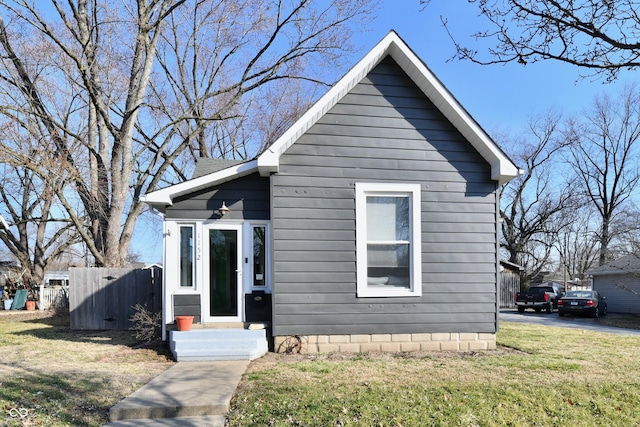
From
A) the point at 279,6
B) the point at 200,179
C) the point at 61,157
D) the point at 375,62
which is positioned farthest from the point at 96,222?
the point at 375,62

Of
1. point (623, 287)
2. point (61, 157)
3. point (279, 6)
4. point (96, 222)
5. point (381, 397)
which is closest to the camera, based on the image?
point (381, 397)

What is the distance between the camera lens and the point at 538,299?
71.4 feet

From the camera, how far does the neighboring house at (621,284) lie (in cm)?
2119

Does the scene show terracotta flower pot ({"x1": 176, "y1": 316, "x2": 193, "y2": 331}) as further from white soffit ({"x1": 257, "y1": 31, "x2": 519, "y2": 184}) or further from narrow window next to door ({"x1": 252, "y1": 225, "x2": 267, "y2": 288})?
white soffit ({"x1": 257, "y1": 31, "x2": 519, "y2": 184})

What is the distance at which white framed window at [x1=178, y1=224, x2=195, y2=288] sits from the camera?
25.9 ft

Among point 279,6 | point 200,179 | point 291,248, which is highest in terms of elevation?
point 279,6

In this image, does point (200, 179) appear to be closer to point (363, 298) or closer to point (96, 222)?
point (363, 298)

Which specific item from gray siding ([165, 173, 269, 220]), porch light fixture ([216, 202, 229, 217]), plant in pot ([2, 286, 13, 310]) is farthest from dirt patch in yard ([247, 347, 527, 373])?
plant in pot ([2, 286, 13, 310])

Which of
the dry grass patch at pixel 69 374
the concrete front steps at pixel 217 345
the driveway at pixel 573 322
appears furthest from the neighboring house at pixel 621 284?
the dry grass patch at pixel 69 374

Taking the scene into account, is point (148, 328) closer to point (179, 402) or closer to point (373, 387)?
point (179, 402)

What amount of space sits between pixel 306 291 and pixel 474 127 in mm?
4293

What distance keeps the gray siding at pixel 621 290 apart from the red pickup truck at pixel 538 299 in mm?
3237

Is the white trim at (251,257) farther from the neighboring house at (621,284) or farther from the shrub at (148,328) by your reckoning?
the neighboring house at (621,284)

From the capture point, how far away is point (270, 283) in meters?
7.91
